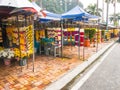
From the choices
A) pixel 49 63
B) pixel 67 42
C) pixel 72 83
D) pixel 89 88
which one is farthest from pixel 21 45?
pixel 67 42

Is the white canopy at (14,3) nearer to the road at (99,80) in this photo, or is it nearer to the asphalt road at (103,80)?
the road at (99,80)

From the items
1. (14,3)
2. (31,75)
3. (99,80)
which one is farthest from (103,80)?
(14,3)

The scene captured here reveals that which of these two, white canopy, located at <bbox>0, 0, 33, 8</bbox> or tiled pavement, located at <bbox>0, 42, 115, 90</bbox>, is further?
tiled pavement, located at <bbox>0, 42, 115, 90</bbox>

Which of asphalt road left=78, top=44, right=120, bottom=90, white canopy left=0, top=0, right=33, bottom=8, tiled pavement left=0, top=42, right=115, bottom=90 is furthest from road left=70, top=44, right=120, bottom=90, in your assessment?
white canopy left=0, top=0, right=33, bottom=8

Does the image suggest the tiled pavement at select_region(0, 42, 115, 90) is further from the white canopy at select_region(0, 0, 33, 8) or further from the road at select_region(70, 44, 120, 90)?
the white canopy at select_region(0, 0, 33, 8)

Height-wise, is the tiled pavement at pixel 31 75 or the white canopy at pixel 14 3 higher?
the white canopy at pixel 14 3

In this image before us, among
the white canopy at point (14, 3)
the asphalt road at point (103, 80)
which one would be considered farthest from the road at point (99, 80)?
the white canopy at point (14, 3)

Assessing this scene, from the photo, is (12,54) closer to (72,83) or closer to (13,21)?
(13,21)

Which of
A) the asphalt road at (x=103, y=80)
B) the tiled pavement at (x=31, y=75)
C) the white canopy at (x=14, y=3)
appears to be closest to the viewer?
the white canopy at (x=14, y=3)

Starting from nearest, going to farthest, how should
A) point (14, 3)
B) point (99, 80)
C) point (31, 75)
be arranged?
point (14, 3), point (99, 80), point (31, 75)

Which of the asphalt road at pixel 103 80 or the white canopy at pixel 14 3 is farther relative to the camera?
the asphalt road at pixel 103 80

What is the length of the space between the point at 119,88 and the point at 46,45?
237 inches

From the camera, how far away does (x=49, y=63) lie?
9344 mm

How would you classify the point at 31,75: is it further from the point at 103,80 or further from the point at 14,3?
the point at 14,3
